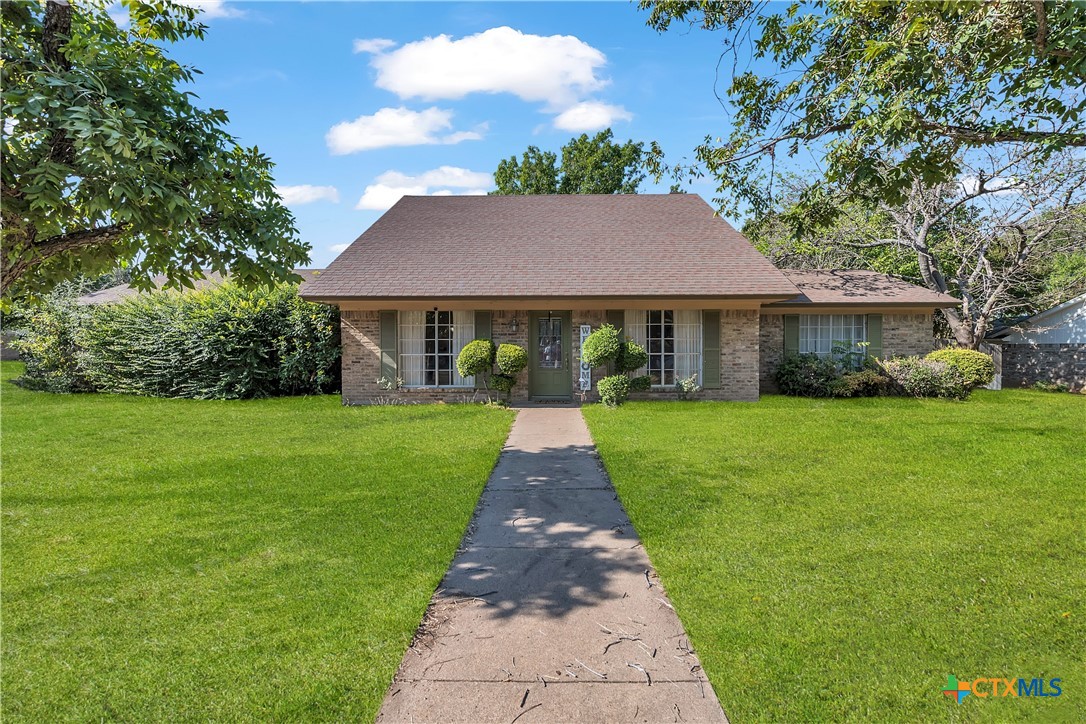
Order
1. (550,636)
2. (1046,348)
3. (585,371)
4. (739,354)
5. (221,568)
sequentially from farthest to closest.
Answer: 1. (1046,348)
2. (739,354)
3. (585,371)
4. (221,568)
5. (550,636)

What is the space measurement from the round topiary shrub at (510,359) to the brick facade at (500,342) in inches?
33.6

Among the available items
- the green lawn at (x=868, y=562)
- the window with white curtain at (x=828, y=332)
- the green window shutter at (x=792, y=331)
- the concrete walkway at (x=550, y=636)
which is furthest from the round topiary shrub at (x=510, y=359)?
the window with white curtain at (x=828, y=332)

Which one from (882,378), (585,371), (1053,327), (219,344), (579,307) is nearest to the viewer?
(579,307)

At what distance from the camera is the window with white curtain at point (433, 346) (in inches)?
555

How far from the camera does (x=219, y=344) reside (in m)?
14.8

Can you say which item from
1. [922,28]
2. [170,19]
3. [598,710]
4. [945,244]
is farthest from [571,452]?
[945,244]

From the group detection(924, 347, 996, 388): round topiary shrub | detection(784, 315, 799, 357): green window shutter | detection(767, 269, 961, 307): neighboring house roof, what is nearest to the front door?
detection(767, 269, 961, 307): neighboring house roof

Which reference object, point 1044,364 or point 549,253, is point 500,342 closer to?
point 549,253

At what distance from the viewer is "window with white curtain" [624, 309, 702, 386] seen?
46.4 feet

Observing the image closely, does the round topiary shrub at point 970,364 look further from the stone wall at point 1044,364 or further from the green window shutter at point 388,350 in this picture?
the green window shutter at point 388,350

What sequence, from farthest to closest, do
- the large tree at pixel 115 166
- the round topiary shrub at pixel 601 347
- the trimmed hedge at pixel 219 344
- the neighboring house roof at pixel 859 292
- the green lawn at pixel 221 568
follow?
the neighboring house roof at pixel 859 292, the trimmed hedge at pixel 219 344, the round topiary shrub at pixel 601 347, the large tree at pixel 115 166, the green lawn at pixel 221 568

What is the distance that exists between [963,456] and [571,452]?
5681 millimetres

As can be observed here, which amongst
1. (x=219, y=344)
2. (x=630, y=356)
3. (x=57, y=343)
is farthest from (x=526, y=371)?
(x=57, y=343)

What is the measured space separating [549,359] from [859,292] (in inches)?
350
